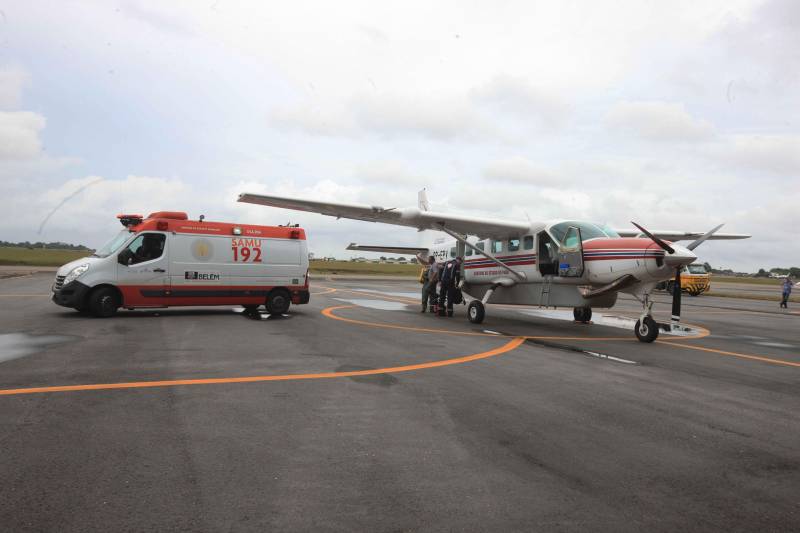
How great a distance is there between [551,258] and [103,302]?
11534mm

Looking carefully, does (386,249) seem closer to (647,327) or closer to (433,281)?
(433,281)

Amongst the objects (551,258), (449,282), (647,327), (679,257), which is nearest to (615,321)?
(551,258)

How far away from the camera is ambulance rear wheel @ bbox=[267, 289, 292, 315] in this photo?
14078 mm

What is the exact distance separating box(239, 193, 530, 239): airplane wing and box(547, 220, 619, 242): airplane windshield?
965 mm

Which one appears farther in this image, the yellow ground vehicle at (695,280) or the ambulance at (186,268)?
the yellow ground vehicle at (695,280)

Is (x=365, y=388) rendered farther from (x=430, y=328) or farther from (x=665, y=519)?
(x=430, y=328)

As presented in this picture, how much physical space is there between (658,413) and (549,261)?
8.32 meters

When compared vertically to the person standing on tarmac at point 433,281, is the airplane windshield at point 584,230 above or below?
above

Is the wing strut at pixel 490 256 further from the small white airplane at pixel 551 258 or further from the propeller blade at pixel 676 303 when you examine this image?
the propeller blade at pixel 676 303

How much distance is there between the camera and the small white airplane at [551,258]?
10.9 metres

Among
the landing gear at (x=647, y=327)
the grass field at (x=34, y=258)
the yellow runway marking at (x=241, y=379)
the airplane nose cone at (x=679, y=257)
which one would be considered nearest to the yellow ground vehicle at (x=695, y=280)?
the landing gear at (x=647, y=327)

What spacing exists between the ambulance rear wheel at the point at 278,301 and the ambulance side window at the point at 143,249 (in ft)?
10.3

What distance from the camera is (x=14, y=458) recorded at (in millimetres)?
3510

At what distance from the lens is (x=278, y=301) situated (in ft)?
46.5
